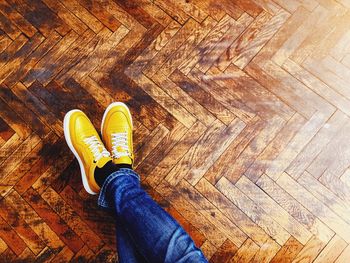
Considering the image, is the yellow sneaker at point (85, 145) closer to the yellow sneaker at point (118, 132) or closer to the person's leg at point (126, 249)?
the yellow sneaker at point (118, 132)

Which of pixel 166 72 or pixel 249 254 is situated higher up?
pixel 166 72

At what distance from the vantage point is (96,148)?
1604 mm

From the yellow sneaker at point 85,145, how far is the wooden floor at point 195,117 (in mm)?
68

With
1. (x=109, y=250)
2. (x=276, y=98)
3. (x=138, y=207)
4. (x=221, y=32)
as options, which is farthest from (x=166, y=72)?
(x=109, y=250)

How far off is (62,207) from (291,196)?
0.92 meters

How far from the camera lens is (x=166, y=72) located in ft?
5.73

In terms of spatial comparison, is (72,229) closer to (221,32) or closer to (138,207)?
(138,207)

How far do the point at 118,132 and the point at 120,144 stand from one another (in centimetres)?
6

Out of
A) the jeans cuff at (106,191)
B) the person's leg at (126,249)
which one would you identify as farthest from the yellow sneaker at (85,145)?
the person's leg at (126,249)

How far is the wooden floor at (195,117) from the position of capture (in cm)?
157

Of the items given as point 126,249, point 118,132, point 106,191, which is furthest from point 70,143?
point 126,249

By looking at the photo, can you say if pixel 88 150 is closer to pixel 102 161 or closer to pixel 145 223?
pixel 102 161

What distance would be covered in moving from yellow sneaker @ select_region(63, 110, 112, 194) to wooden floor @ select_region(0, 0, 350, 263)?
68 millimetres

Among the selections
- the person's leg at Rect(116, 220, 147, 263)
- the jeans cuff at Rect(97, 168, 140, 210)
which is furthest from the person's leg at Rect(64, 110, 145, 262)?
the person's leg at Rect(116, 220, 147, 263)
